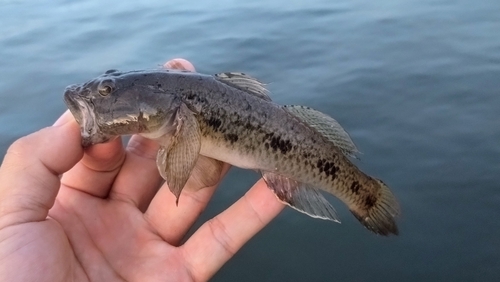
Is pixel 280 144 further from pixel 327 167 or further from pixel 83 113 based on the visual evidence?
pixel 83 113

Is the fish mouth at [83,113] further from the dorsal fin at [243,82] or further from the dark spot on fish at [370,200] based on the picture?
the dark spot on fish at [370,200]

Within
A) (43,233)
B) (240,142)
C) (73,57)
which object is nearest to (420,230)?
(240,142)

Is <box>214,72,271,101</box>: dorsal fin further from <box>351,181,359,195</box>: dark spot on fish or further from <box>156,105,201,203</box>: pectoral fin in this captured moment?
<box>351,181,359,195</box>: dark spot on fish

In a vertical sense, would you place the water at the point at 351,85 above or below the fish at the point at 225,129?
below

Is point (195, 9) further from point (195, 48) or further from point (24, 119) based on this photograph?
point (24, 119)

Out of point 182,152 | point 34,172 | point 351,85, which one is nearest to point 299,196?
point 182,152

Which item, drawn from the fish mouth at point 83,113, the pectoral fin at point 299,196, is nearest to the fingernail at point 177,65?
the fish mouth at point 83,113

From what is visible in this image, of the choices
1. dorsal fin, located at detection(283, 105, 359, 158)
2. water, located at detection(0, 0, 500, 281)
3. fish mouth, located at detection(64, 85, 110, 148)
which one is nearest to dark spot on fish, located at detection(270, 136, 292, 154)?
dorsal fin, located at detection(283, 105, 359, 158)
